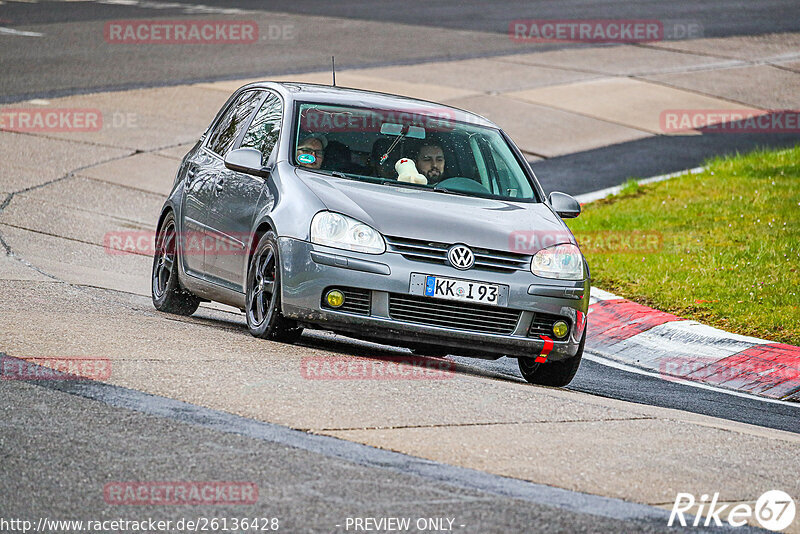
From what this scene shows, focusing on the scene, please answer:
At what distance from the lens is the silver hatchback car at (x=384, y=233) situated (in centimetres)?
763

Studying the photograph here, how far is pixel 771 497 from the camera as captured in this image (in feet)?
18.5

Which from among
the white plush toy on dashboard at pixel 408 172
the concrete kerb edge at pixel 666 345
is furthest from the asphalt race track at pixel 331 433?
the white plush toy on dashboard at pixel 408 172

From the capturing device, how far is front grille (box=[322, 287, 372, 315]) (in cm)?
761

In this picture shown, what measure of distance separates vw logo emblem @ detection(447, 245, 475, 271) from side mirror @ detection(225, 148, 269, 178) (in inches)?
58.1

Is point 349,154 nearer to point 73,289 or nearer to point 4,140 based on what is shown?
point 73,289

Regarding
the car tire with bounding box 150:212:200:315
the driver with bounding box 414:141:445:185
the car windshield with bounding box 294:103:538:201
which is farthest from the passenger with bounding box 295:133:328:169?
the car tire with bounding box 150:212:200:315

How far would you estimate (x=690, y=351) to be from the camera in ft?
33.1

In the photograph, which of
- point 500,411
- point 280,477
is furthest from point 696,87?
point 280,477

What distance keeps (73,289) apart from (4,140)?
8.14 meters

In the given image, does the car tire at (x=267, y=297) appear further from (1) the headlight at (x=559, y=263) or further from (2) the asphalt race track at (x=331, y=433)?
(1) the headlight at (x=559, y=263)

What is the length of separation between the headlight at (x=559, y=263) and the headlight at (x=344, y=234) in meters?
0.96

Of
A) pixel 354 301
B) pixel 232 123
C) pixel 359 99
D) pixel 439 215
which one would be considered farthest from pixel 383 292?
pixel 232 123

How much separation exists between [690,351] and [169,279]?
3927 millimetres

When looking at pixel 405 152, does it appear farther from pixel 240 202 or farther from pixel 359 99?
pixel 240 202
